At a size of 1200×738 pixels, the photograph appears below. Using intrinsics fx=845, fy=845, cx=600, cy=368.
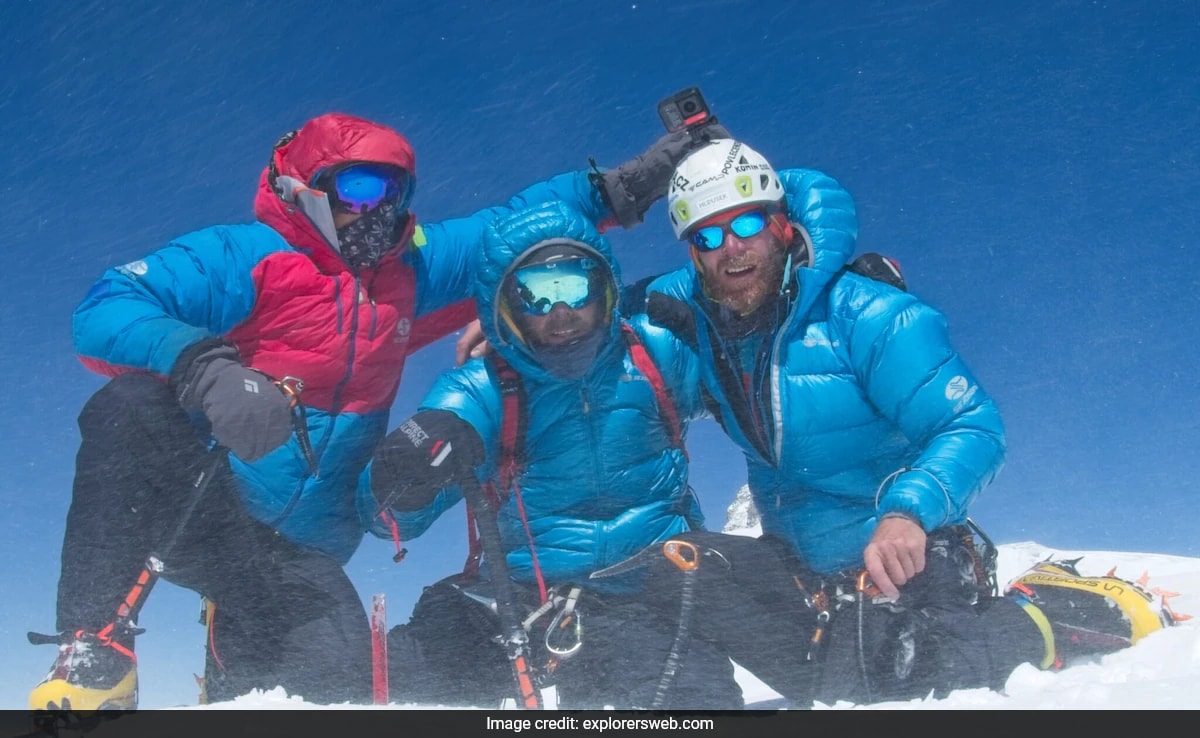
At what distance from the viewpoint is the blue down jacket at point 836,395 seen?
291cm

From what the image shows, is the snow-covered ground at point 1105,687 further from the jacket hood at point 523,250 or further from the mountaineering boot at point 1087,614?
the jacket hood at point 523,250

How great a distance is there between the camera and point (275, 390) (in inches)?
107

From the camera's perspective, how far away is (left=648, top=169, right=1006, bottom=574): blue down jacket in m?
2.91

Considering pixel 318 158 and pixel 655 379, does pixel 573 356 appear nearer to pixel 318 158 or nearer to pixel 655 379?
pixel 655 379

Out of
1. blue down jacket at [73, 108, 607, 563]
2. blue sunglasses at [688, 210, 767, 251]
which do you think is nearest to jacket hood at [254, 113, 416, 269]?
blue down jacket at [73, 108, 607, 563]

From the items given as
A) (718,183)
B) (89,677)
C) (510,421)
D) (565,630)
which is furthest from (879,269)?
(89,677)

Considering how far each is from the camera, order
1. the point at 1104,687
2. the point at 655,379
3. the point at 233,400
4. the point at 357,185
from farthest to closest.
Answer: the point at 357,185, the point at 655,379, the point at 233,400, the point at 1104,687

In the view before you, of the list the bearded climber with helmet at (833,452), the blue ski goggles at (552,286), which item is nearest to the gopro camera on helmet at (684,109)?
the bearded climber with helmet at (833,452)

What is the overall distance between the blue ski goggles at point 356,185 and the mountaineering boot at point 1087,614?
9.89 feet

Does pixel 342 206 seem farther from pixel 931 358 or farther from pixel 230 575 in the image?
pixel 931 358

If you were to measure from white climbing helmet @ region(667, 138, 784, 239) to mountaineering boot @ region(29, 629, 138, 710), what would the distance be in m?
2.42

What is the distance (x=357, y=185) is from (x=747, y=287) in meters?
1.60

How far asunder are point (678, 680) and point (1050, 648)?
1452mm

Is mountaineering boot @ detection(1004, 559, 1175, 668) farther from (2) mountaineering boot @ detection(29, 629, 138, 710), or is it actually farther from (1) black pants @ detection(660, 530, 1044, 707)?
(2) mountaineering boot @ detection(29, 629, 138, 710)
